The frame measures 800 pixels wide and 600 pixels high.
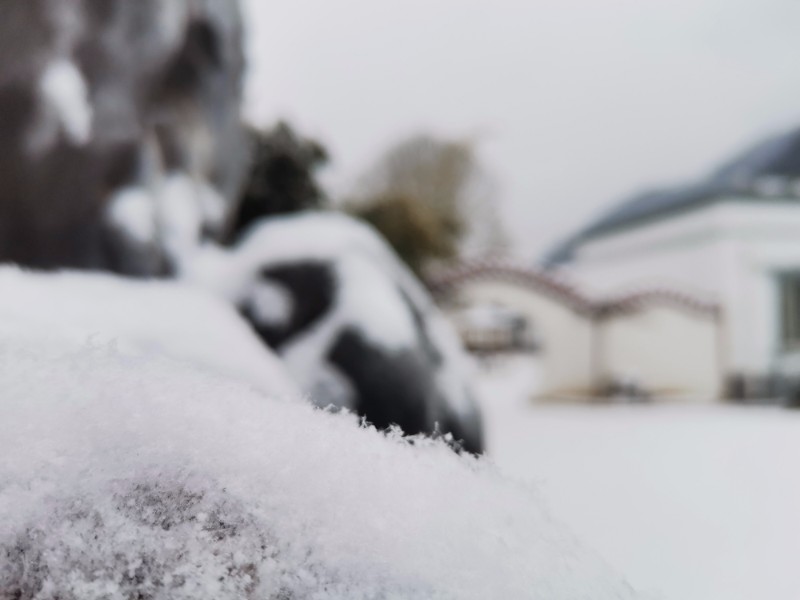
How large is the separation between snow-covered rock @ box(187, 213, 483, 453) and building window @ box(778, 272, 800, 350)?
10.5 ft

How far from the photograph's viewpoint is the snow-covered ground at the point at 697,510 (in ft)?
1.78

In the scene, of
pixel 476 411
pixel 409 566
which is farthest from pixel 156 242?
pixel 409 566

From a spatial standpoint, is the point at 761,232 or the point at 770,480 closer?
the point at 770,480

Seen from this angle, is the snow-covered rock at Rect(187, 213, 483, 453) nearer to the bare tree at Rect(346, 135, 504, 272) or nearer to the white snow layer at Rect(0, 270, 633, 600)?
the white snow layer at Rect(0, 270, 633, 600)

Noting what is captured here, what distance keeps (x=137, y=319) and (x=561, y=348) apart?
4.75 metres

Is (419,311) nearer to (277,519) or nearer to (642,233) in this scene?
(277,519)

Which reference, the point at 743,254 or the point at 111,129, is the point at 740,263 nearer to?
the point at 743,254

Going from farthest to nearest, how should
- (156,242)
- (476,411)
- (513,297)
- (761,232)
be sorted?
(761,232) < (513,297) < (476,411) < (156,242)

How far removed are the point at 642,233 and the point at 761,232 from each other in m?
1.67

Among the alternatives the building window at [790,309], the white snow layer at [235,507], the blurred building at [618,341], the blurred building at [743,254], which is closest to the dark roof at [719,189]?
the blurred building at [743,254]

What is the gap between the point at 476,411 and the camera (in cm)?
164

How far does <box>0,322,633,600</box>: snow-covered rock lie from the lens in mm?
457

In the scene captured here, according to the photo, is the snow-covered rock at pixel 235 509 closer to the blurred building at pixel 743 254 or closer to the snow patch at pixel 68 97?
the snow patch at pixel 68 97

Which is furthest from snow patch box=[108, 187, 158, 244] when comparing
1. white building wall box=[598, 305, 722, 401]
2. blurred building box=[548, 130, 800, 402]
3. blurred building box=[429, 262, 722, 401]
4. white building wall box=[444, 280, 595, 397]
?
white building wall box=[598, 305, 722, 401]
